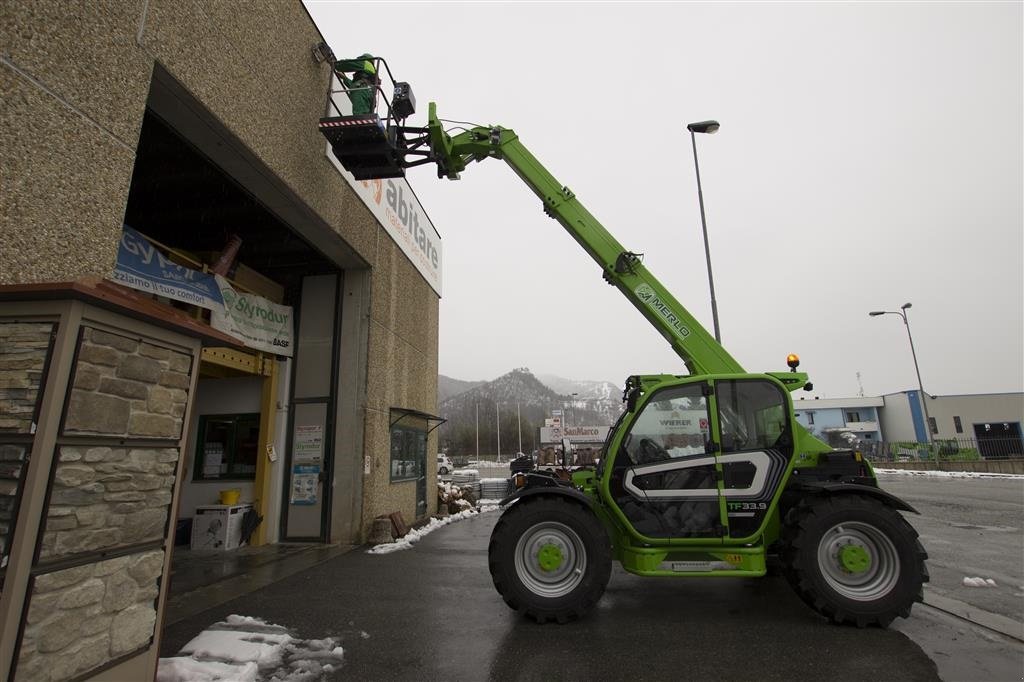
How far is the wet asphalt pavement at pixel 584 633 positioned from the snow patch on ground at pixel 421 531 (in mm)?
1936

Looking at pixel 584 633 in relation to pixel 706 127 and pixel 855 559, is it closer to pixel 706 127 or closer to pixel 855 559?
pixel 855 559

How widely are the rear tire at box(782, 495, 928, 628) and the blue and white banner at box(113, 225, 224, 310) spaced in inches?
301

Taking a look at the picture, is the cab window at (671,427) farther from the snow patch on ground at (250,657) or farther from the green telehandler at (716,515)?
the snow patch on ground at (250,657)

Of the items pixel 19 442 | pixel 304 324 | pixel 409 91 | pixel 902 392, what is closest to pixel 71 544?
pixel 19 442

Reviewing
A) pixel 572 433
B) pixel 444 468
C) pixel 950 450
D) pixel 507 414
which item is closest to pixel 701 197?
pixel 572 433

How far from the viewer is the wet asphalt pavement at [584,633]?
11.6ft

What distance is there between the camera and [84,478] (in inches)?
97.7

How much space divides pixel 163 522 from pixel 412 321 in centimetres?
886

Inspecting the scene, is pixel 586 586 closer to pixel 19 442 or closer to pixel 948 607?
pixel 948 607

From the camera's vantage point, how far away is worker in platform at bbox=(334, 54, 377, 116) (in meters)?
6.83

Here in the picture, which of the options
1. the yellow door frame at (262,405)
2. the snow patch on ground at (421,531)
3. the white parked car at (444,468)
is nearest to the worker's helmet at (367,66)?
the yellow door frame at (262,405)

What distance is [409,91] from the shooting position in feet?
23.5

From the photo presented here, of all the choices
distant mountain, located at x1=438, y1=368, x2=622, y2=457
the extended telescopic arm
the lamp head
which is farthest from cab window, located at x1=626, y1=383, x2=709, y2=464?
distant mountain, located at x1=438, y1=368, x2=622, y2=457

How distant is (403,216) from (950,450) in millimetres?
41234
